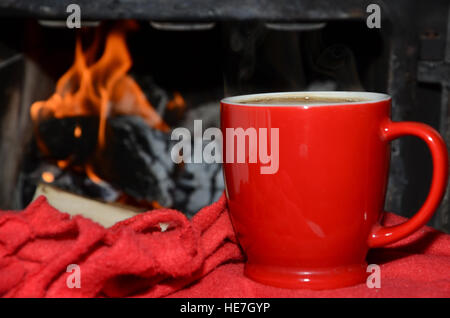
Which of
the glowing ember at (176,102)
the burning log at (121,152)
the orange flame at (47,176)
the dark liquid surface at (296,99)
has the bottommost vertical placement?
the orange flame at (47,176)

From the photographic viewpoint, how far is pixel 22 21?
3.61 ft

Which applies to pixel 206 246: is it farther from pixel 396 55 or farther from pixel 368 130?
pixel 396 55

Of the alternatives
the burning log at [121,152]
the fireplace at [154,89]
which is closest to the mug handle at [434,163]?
the fireplace at [154,89]

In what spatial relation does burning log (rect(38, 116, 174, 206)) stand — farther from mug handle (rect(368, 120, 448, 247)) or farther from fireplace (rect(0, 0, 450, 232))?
mug handle (rect(368, 120, 448, 247))

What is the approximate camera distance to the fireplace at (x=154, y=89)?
0.96 metres

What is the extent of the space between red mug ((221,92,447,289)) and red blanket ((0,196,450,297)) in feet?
0.08

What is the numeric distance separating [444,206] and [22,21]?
30.6 inches

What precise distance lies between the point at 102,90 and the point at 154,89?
0.10 meters

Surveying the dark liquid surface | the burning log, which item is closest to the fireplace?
the burning log

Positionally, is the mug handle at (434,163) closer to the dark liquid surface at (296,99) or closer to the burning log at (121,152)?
the dark liquid surface at (296,99)

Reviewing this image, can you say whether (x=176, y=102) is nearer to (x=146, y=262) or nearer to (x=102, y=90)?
(x=102, y=90)

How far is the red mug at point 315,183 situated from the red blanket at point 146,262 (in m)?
0.03
